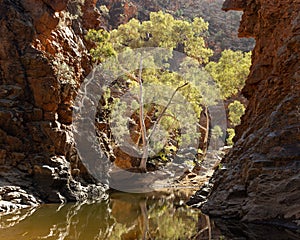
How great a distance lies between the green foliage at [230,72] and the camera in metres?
25.8

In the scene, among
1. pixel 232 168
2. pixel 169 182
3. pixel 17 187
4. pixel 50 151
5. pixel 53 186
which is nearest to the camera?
pixel 232 168

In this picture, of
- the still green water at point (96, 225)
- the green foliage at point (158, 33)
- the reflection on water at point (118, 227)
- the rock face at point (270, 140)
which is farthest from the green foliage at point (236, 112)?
the reflection on water at point (118, 227)

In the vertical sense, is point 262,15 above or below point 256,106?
above

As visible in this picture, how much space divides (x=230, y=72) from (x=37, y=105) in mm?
15554

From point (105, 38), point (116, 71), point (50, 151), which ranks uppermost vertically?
point (105, 38)

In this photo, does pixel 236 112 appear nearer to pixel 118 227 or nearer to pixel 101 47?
pixel 101 47

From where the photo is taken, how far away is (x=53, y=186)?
47.3 feet

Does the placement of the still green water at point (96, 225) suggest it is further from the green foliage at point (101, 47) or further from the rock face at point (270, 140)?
the green foliage at point (101, 47)

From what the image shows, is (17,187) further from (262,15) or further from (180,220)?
(262,15)

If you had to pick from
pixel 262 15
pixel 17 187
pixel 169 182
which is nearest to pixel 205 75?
pixel 169 182

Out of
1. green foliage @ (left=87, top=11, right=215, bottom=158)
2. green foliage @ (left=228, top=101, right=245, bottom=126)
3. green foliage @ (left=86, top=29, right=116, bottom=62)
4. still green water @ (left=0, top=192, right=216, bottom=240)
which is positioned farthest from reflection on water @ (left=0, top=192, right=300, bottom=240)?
green foliage @ (left=228, top=101, right=245, bottom=126)

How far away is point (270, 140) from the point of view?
9.45 meters

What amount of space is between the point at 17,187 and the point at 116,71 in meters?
11.1

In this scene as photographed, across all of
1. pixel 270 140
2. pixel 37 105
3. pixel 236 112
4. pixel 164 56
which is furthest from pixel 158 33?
pixel 270 140
